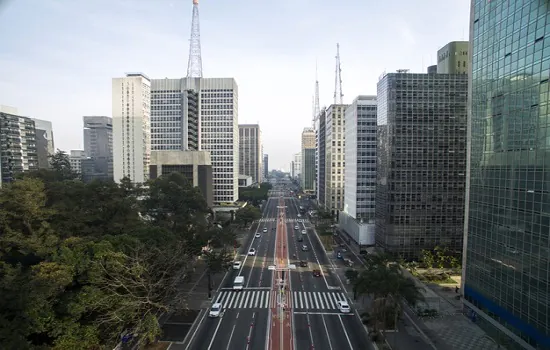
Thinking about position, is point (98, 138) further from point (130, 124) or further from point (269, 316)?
point (269, 316)

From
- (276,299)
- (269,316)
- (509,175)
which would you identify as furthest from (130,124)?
(509,175)

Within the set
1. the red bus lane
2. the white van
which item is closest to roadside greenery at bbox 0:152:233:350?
the white van

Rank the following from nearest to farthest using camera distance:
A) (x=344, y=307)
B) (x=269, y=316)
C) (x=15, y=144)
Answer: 1. (x=269, y=316)
2. (x=344, y=307)
3. (x=15, y=144)

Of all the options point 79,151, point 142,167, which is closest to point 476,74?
point 142,167

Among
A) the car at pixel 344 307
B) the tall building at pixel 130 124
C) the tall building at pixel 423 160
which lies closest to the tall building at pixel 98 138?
the tall building at pixel 130 124

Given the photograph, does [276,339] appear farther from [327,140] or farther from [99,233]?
[327,140]

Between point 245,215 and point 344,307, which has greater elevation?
point 245,215

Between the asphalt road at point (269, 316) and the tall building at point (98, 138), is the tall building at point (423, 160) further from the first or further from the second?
the tall building at point (98, 138)
